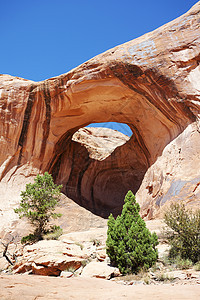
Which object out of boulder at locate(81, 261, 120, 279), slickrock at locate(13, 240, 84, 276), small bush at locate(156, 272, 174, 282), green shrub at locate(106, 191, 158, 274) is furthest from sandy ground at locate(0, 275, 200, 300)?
slickrock at locate(13, 240, 84, 276)

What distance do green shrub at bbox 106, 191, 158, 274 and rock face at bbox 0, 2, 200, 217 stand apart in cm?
444

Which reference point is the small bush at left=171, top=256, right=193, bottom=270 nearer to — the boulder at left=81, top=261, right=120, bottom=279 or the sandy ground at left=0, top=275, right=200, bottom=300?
the boulder at left=81, top=261, right=120, bottom=279

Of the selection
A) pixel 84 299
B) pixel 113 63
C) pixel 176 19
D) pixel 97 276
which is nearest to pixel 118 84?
pixel 113 63

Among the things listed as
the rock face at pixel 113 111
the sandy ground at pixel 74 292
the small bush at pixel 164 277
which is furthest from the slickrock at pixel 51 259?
the rock face at pixel 113 111

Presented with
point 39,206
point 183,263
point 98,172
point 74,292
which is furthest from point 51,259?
point 98,172

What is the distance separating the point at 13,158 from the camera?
1537 cm

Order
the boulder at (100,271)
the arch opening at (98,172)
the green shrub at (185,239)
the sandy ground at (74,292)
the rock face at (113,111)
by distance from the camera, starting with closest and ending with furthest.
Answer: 1. the sandy ground at (74,292)
2. the boulder at (100,271)
3. the green shrub at (185,239)
4. the rock face at (113,111)
5. the arch opening at (98,172)

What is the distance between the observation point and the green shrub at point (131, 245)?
233 inches

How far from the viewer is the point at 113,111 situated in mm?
15562

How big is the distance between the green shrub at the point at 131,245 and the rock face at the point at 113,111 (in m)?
4.44

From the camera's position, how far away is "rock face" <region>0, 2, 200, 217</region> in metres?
11.7

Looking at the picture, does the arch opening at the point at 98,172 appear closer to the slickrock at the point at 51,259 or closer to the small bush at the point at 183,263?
the slickrock at the point at 51,259

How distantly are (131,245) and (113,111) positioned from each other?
34.4 ft

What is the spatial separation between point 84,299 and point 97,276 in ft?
7.81
